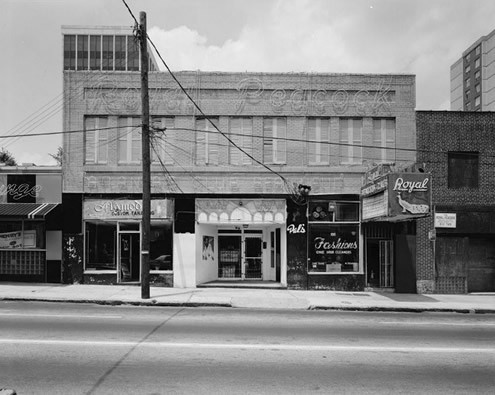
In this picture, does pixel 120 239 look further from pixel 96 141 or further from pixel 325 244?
pixel 325 244

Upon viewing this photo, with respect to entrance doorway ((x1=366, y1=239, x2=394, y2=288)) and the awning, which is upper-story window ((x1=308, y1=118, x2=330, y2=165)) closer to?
entrance doorway ((x1=366, y1=239, x2=394, y2=288))

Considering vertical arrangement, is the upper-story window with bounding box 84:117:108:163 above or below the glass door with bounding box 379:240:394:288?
above

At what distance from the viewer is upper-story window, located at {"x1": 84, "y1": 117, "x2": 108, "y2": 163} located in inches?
772

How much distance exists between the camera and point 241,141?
19688 mm

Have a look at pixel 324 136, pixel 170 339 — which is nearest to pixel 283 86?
pixel 324 136

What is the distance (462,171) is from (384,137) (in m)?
3.28

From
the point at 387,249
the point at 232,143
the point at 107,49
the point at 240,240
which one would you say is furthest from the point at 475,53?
the point at 232,143

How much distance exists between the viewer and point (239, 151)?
19.7m

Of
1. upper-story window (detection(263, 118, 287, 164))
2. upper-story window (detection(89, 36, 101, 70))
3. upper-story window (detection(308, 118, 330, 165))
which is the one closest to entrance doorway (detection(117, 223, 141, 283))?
upper-story window (detection(263, 118, 287, 164))

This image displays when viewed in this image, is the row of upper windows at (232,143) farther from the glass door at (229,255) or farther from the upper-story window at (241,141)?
the glass door at (229,255)

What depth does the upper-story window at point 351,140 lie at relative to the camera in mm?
19688

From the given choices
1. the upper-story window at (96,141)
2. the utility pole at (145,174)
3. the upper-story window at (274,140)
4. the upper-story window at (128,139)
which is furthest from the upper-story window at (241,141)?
the upper-story window at (96,141)

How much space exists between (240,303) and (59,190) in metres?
8.64

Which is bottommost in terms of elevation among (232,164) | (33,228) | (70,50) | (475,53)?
(33,228)
